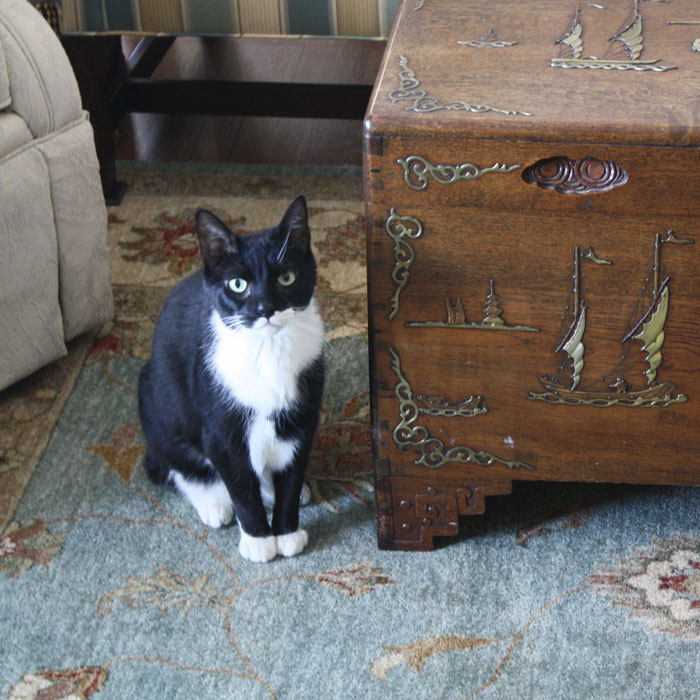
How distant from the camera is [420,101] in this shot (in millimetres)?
Answer: 957

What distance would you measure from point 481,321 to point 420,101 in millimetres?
235

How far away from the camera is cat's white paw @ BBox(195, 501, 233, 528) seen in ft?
4.04

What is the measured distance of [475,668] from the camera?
1049mm

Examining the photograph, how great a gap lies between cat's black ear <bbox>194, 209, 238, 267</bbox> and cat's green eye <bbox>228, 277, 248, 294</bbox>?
0.03 m

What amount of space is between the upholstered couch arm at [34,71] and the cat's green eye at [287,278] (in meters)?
0.55

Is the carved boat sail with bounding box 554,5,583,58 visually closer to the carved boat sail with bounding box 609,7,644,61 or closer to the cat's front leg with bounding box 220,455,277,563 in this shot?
the carved boat sail with bounding box 609,7,644,61

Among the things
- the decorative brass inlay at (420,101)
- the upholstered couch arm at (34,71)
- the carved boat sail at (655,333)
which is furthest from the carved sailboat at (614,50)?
the upholstered couch arm at (34,71)

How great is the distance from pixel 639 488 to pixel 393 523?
342 millimetres

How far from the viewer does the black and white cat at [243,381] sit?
105 centimetres

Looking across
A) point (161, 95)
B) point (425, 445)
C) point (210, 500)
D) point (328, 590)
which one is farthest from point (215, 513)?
point (161, 95)

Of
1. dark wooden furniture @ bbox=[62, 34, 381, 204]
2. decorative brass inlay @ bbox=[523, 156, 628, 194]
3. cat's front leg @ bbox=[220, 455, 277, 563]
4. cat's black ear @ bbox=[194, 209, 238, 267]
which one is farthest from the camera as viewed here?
dark wooden furniture @ bbox=[62, 34, 381, 204]

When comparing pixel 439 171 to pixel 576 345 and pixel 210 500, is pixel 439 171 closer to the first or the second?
pixel 576 345

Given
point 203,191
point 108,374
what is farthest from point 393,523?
point 203,191

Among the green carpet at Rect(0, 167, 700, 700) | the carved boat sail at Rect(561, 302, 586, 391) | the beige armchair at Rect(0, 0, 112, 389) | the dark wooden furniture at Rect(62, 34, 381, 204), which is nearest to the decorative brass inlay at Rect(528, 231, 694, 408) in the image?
the carved boat sail at Rect(561, 302, 586, 391)
